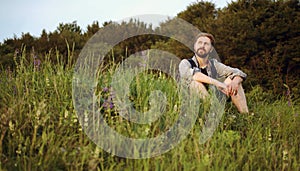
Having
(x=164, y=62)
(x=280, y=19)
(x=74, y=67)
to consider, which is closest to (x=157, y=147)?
(x=74, y=67)

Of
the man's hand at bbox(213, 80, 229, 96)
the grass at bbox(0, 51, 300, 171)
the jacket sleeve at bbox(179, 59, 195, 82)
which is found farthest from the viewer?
the jacket sleeve at bbox(179, 59, 195, 82)

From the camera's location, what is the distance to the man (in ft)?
15.6

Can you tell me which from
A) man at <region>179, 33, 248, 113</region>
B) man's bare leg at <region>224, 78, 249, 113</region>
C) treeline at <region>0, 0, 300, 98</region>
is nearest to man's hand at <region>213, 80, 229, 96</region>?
man at <region>179, 33, 248, 113</region>

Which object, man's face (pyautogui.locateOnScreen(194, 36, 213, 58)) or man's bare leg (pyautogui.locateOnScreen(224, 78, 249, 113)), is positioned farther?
man's face (pyautogui.locateOnScreen(194, 36, 213, 58))

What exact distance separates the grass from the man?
0.40 m

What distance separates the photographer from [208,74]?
5.24 meters

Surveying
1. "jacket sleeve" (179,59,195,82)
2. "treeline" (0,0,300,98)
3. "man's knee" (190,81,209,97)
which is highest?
"treeline" (0,0,300,98)

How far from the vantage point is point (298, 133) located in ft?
14.0

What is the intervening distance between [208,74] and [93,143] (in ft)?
8.14

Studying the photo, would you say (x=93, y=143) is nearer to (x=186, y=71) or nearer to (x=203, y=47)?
(x=186, y=71)

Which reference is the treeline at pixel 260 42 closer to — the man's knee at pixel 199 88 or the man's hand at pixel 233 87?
the man's hand at pixel 233 87

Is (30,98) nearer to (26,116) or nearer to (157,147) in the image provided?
(26,116)

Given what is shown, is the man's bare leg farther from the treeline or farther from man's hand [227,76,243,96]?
the treeline

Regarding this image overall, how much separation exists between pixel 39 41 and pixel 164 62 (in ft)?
19.6
